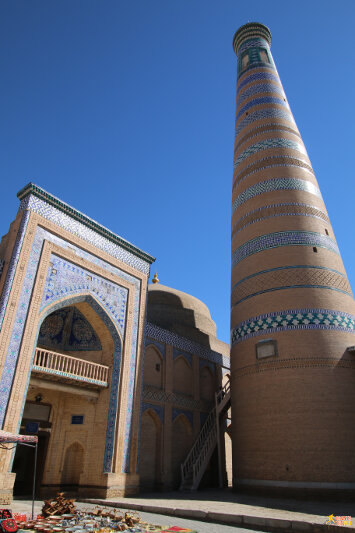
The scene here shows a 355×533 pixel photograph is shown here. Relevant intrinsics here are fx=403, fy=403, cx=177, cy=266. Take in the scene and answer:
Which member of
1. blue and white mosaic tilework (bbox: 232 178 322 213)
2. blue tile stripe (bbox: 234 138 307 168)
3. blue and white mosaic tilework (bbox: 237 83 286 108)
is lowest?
blue and white mosaic tilework (bbox: 232 178 322 213)

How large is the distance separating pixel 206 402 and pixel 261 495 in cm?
475

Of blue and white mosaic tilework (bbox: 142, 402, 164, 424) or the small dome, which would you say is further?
the small dome

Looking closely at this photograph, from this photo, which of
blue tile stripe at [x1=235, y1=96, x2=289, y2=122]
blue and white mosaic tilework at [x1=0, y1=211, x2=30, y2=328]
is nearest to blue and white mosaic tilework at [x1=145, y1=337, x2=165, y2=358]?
blue and white mosaic tilework at [x1=0, y1=211, x2=30, y2=328]

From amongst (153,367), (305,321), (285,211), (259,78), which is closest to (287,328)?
(305,321)

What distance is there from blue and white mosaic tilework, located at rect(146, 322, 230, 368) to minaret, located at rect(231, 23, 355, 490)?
2.34 m

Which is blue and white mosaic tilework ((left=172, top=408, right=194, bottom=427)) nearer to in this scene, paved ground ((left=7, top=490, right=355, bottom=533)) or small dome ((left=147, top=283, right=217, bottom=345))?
small dome ((left=147, top=283, right=217, bottom=345))

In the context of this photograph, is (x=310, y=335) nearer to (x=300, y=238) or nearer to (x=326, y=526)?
(x=300, y=238)

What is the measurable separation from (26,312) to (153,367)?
472cm

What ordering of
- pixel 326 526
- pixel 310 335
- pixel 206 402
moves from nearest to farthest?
pixel 326 526 → pixel 310 335 → pixel 206 402

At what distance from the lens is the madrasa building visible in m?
7.49

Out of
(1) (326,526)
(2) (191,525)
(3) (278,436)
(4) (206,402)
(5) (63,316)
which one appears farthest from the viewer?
(4) (206,402)

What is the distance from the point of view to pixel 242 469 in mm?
8516

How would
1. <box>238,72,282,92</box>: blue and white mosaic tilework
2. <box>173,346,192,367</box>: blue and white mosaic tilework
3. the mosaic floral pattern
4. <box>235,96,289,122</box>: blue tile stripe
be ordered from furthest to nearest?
<box>238,72,282,92</box>: blue and white mosaic tilework < <box>235,96,289,122</box>: blue tile stripe < <box>173,346,192,367</box>: blue and white mosaic tilework < the mosaic floral pattern

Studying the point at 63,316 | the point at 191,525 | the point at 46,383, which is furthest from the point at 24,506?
the point at 63,316
